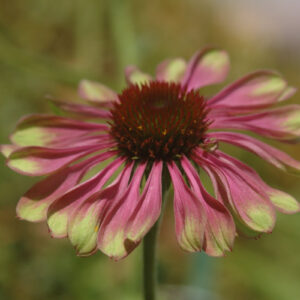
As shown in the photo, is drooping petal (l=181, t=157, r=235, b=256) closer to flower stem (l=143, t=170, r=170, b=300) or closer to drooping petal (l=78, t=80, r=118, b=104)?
flower stem (l=143, t=170, r=170, b=300)

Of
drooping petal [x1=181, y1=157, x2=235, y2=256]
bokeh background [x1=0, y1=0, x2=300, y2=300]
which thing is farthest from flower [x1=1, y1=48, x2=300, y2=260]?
bokeh background [x1=0, y1=0, x2=300, y2=300]

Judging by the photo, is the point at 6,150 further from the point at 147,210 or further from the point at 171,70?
the point at 171,70

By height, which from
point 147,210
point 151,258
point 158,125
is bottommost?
point 151,258

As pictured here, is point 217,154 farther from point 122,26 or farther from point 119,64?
point 122,26

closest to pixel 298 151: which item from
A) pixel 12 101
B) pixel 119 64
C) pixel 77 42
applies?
pixel 119 64

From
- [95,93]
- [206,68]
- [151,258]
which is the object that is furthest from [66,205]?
[206,68]

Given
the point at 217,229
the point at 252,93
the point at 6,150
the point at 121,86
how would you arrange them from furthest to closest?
the point at 121,86
the point at 252,93
the point at 6,150
the point at 217,229

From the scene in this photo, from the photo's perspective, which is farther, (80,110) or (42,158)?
(80,110)
